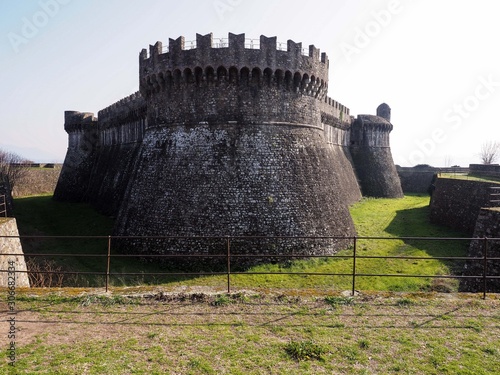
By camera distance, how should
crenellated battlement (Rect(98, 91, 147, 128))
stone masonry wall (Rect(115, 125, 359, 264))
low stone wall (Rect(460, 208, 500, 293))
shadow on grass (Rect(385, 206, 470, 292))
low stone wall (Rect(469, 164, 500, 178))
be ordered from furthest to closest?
low stone wall (Rect(469, 164, 500, 178)) < crenellated battlement (Rect(98, 91, 147, 128)) < shadow on grass (Rect(385, 206, 470, 292)) < stone masonry wall (Rect(115, 125, 359, 264)) < low stone wall (Rect(460, 208, 500, 293))

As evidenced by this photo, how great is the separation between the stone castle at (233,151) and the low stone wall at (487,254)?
6.24 metres

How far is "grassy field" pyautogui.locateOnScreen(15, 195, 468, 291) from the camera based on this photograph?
1425cm

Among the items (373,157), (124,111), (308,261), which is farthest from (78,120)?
(373,157)

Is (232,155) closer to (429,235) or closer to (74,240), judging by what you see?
(74,240)

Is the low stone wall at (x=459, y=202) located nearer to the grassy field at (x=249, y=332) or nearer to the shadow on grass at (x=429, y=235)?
the shadow on grass at (x=429, y=235)

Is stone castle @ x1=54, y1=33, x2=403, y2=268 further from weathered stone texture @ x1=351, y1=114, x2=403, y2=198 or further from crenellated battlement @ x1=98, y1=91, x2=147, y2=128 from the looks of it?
weathered stone texture @ x1=351, y1=114, x2=403, y2=198

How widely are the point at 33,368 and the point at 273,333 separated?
395 centimetres

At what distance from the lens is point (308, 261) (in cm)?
1670

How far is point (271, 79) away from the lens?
17.8m

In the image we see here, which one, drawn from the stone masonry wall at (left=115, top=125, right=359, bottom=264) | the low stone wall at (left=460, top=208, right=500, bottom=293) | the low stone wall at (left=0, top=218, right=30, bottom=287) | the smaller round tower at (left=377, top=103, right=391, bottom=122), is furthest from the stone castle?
the smaller round tower at (left=377, top=103, right=391, bottom=122)

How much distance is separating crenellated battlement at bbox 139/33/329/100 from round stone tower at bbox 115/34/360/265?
51 mm

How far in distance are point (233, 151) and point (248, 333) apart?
38.9 feet

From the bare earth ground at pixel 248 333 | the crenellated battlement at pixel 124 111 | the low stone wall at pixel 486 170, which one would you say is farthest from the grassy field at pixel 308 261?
the low stone wall at pixel 486 170

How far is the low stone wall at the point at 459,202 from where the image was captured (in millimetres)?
24328
